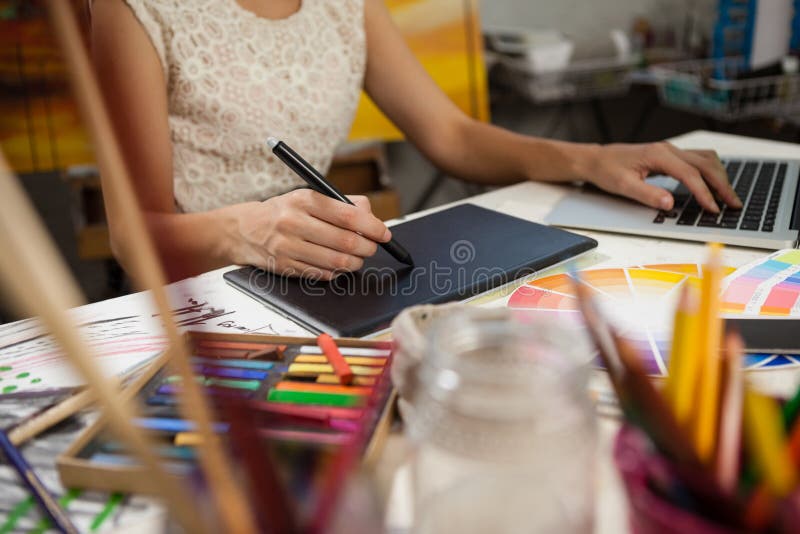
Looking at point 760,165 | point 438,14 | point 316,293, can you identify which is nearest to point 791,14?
point 438,14

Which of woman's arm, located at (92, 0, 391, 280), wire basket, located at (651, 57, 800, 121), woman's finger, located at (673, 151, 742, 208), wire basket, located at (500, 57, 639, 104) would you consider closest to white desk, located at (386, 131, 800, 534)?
woman's finger, located at (673, 151, 742, 208)

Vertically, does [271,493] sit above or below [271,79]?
below

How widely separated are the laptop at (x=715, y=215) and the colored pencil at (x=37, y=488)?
59 cm

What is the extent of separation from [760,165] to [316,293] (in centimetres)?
66

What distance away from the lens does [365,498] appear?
290 millimetres

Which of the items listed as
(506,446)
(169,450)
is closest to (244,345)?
(169,450)

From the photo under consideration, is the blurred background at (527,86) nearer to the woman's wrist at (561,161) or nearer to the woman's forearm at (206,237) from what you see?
the woman's wrist at (561,161)

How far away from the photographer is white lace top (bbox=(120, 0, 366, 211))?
97 cm

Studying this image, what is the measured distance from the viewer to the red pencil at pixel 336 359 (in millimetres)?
465

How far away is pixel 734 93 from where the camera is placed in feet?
5.57

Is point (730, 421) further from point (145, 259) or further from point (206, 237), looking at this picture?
point (206, 237)

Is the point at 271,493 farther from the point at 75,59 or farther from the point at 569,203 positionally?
the point at 569,203

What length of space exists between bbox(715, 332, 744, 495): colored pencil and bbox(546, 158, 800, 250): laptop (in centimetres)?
51

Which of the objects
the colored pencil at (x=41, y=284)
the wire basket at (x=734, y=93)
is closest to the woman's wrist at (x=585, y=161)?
the colored pencil at (x=41, y=284)
